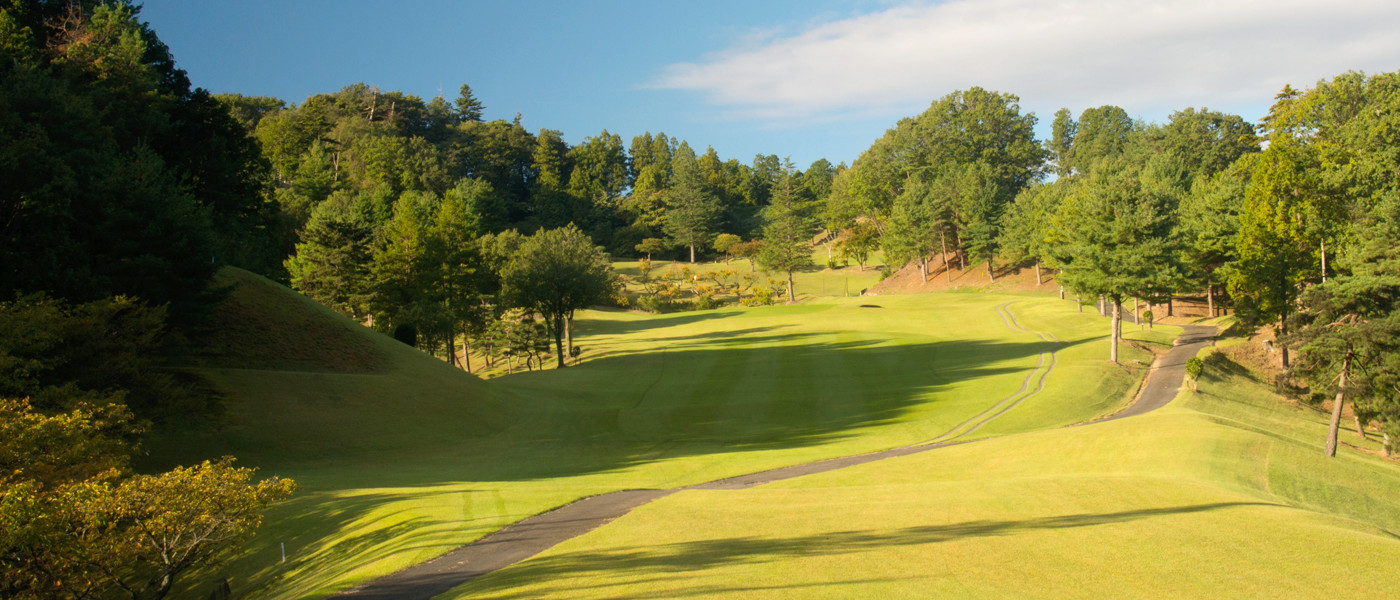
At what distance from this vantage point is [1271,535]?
39.5ft

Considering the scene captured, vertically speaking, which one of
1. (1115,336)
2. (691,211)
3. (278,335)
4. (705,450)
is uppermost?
(691,211)

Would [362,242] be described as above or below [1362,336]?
above

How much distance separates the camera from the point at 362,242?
5259cm

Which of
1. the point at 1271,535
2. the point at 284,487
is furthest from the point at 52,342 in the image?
the point at 1271,535

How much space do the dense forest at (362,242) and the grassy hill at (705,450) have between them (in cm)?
258

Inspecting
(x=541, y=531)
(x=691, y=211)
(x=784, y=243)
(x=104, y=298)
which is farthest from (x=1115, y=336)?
(x=691, y=211)

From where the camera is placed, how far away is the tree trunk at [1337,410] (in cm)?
2684

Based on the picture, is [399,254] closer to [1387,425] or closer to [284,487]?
[284,487]

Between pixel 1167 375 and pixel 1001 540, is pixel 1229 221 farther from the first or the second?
pixel 1001 540

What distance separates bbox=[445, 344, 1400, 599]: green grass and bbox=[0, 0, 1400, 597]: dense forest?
7.39 meters

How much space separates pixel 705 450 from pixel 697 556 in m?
15.2

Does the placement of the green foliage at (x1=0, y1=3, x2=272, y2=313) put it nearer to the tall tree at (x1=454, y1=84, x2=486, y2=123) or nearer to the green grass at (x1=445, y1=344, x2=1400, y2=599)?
the green grass at (x1=445, y1=344, x2=1400, y2=599)

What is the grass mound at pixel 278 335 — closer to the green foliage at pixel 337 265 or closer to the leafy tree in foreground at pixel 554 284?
the green foliage at pixel 337 265

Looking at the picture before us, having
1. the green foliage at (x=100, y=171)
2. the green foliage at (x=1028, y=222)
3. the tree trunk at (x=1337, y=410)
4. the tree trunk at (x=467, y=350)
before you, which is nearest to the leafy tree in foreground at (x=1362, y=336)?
the tree trunk at (x=1337, y=410)
